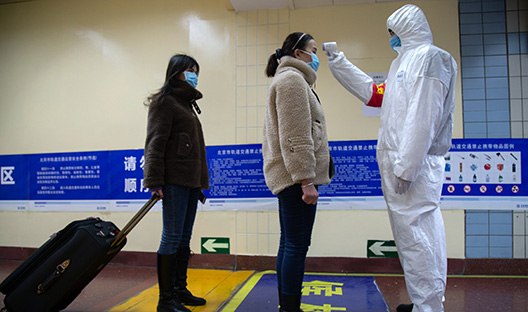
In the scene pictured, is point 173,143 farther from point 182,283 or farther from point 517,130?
point 517,130

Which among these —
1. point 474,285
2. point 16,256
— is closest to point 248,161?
point 474,285

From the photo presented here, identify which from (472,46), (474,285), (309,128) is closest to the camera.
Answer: (309,128)

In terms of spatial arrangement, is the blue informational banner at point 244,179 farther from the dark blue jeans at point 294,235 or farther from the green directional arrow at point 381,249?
the dark blue jeans at point 294,235

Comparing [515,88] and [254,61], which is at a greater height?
[254,61]

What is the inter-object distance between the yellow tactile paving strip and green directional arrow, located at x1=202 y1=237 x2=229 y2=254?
15 cm

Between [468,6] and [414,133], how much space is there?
1.71 metres

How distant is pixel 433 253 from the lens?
52.7 inches

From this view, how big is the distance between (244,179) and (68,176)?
157 centimetres

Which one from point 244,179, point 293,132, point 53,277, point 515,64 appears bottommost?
point 53,277

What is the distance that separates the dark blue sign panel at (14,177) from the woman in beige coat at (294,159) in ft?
8.56

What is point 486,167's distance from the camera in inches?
91.1

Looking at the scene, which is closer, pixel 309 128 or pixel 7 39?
pixel 309 128

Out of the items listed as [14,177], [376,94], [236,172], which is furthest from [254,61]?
[14,177]

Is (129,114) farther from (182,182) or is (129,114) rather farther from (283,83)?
(283,83)
